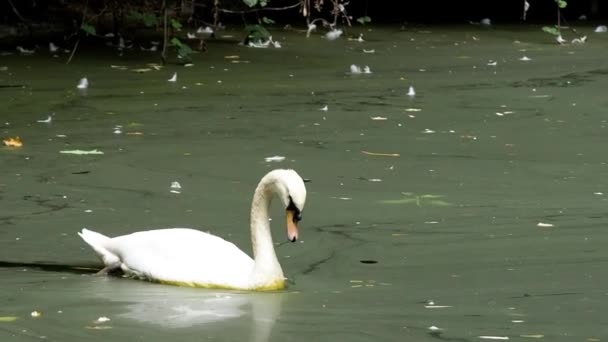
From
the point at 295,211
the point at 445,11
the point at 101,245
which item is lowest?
the point at 445,11

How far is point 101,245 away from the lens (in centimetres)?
604

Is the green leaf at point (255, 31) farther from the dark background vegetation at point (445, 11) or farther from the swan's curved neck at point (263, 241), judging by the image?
the swan's curved neck at point (263, 241)

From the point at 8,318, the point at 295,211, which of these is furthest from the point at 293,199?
the point at 8,318

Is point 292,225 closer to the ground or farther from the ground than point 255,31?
farther from the ground

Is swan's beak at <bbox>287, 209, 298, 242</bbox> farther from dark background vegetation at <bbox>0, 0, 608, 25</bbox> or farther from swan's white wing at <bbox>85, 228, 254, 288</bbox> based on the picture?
dark background vegetation at <bbox>0, 0, 608, 25</bbox>

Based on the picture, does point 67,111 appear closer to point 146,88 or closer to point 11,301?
point 146,88

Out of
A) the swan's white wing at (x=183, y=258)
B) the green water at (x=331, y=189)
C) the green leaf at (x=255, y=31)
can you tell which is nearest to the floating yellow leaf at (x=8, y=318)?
the green water at (x=331, y=189)

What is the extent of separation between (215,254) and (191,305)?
17.1 inches

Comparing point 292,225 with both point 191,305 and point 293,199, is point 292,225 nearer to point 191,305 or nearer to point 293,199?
point 293,199

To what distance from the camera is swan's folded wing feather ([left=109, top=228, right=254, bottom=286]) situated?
568cm

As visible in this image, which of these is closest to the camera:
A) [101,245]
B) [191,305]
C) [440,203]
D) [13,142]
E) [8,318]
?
[8,318]

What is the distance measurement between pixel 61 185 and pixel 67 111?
2.74 metres

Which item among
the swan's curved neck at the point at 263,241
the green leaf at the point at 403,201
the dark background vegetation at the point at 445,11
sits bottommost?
the dark background vegetation at the point at 445,11

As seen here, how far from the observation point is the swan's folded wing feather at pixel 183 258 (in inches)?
224
